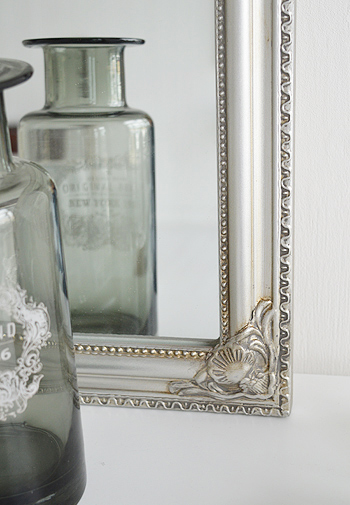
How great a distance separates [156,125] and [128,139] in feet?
0.08

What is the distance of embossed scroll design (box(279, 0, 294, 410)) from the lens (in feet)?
1.39

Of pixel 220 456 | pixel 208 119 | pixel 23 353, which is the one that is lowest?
pixel 220 456

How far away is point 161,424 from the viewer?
0.48m

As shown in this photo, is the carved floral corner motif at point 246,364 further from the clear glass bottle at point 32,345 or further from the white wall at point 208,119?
Result: the clear glass bottle at point 32,345

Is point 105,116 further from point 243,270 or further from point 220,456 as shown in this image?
point 220,456

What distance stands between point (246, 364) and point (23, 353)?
0.62ft

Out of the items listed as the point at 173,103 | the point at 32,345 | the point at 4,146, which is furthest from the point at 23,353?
the point at 173,103

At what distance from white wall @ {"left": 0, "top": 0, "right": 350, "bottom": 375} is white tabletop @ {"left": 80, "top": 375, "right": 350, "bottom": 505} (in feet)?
0.24

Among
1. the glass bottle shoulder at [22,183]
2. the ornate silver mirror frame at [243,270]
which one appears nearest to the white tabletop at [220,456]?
the ornate silver mirror frame at [243,270]

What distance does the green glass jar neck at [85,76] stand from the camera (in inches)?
18.2

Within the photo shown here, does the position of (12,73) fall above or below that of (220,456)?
above

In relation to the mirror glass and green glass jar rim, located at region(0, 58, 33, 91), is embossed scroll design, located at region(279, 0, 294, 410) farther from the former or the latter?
green glass jar rim, located at region(0, 58, 33, 91)

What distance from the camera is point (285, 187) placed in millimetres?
447

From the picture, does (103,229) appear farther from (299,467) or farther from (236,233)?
(299,467)
